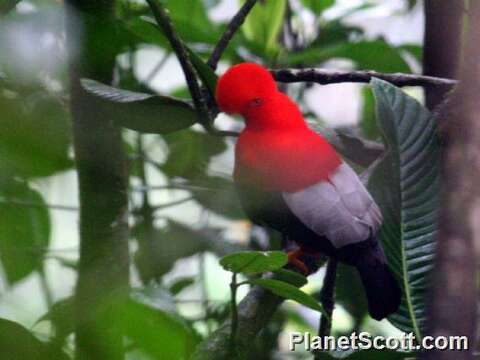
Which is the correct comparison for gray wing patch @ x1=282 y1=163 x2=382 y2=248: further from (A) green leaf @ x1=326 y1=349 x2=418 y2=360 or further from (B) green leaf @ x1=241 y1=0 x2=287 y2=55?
(B) green leaf @ x1=241 y1=0 x2=287 y2=55

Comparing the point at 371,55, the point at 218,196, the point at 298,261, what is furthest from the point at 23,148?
the point at 218,196

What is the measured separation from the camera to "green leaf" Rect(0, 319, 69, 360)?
346 mm

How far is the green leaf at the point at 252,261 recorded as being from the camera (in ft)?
1.87

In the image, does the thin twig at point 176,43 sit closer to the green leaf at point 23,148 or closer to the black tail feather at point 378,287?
the black tail feather at point 378,287

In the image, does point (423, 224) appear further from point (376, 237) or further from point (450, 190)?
point (450, 190)

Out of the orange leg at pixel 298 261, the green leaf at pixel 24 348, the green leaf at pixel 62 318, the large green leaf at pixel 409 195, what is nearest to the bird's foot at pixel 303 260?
the orange leg at pixel 298 261

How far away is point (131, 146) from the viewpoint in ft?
4.13

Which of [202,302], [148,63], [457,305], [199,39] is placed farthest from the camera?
[148,63]

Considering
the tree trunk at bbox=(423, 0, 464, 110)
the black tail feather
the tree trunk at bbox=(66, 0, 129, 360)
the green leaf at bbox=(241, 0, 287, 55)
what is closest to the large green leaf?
the black tail feather

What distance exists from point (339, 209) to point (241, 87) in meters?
0.13

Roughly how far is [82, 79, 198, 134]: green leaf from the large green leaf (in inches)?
7.0

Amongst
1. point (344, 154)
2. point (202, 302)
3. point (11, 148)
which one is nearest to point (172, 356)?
point (11, 148)

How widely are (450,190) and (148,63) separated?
146cm

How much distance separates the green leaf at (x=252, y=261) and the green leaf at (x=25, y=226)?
146mm
